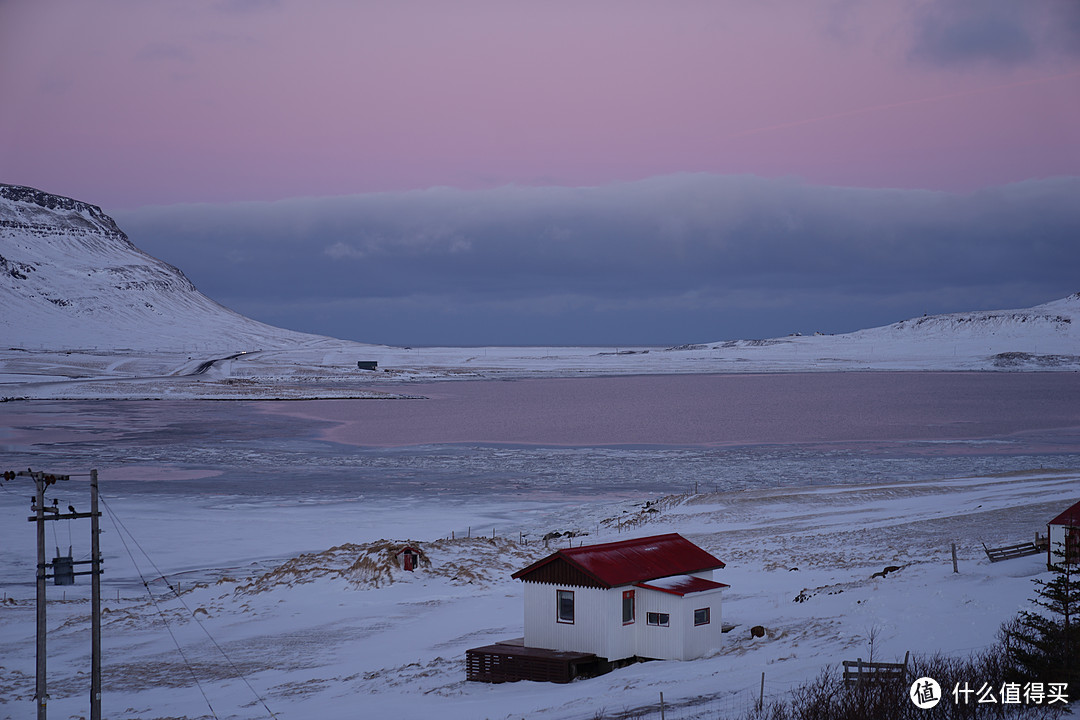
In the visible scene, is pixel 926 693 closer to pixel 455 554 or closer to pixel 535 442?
pixel 455 554

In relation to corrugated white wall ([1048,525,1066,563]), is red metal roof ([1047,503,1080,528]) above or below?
above

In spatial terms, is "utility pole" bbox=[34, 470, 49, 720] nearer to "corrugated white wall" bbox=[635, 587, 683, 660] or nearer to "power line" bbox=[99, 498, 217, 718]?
"power line" bbox=[99, 498, 217, 718]

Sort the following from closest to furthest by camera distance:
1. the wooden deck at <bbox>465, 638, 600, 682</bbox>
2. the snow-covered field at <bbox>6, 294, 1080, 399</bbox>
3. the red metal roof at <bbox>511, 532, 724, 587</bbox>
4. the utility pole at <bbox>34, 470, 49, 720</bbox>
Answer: the utility pole at <bbox>34, 470, 49, 720</bbox> < the wooden deck at <bbox>465, 638, 600, 682</bbox> < the red metal roof at <bbox>511, 532, 724, 587</bbox> < the snow-covered field at <bbox>6, 294, 1080, 399</bbox>

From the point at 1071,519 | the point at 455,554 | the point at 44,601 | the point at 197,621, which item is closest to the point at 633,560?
the point at 1071,519

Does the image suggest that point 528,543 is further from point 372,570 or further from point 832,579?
point 832,579

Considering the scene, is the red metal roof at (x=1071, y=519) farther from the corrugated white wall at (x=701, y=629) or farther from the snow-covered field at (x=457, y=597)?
the corrugated white wall at (x=701, y=629)

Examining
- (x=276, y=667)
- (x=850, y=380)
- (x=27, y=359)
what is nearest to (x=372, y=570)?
(x=276, y=667)

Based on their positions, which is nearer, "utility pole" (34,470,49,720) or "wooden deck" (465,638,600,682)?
"utility pole" (34,470,49,720)

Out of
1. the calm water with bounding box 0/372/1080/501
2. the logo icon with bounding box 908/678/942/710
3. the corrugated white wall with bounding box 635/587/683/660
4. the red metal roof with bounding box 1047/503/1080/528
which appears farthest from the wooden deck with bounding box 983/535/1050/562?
the calm water with bounding box 0/372/1080/501

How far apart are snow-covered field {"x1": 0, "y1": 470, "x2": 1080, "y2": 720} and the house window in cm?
146

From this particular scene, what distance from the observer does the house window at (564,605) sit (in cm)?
1998

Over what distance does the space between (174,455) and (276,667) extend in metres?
38.7

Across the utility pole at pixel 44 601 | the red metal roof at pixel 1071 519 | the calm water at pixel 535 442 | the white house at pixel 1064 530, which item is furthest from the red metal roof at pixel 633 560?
the calm water at pixel 535 442

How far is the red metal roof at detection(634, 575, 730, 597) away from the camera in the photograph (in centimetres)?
1961
